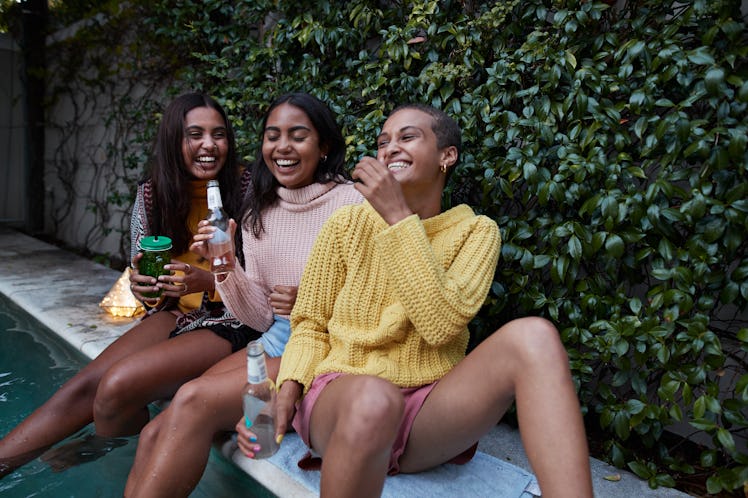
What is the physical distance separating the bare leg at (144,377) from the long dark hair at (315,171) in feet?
A: 1.73

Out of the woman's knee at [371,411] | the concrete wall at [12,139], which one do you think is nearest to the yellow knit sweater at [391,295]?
the woman's knee at [371,411]

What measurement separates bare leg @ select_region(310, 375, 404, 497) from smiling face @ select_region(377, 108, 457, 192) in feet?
2.37

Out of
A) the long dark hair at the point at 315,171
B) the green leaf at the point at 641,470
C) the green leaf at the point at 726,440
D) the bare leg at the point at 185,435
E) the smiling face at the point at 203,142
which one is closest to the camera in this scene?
the bare leg at the point at 185,435

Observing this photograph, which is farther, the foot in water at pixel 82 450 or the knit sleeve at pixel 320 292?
the foot in water at pixel 82 450

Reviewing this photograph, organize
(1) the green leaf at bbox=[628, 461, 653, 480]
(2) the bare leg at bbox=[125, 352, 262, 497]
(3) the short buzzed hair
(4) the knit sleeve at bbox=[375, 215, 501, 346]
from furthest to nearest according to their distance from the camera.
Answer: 1. (1) the green leaf at bbox=[628, 461, 653, 480]
2. (3) the short buzzed hair
3. (2) the bare leg at bbox=[125, 352, 262, 497]
4. (4) the knit sleeve at bbox=[375, 215, 501, 346]

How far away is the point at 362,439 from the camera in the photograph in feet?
4.87

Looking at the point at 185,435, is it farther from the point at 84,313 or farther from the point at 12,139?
the point at 12,139

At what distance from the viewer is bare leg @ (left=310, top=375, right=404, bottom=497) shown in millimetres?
1486

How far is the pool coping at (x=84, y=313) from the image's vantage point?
82.4 inches

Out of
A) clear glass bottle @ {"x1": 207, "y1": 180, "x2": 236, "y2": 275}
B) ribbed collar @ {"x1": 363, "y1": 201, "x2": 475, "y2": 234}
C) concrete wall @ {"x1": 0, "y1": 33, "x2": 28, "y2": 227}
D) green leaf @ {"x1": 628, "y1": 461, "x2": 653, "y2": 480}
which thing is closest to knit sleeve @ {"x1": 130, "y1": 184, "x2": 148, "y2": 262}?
clear glass bottle @ {"x1": 207, "y1": 180, "x2": 236, "y2": 275}

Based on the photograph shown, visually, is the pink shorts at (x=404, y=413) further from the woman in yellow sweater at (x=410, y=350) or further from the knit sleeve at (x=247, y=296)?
the knit sleeve at (x=247, y=296)

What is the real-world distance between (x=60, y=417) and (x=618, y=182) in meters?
2.41

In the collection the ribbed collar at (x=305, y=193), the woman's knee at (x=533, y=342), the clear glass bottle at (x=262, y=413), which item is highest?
the ribbed collar at (x=305, y=193)

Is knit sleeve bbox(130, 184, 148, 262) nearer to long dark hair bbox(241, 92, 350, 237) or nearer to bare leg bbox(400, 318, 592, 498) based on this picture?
long dark hair bbox(241, 92, 350, 237)
